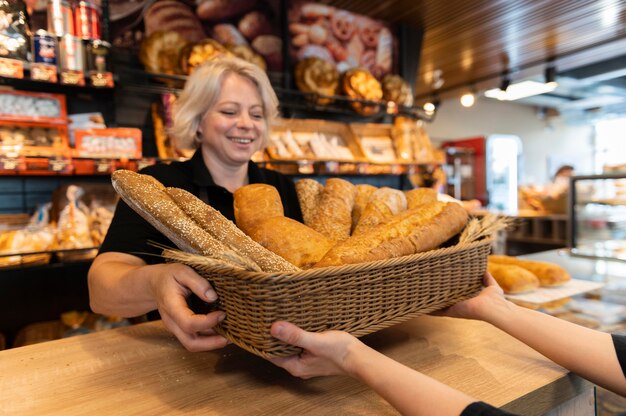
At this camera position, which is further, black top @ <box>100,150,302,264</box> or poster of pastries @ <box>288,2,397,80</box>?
poster of pastries @ <box>288,2,397,80</box>

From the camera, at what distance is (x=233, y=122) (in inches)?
56.1

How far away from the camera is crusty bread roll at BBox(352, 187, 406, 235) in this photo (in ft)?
3.37

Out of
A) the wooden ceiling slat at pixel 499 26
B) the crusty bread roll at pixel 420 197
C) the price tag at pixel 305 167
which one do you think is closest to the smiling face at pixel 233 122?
the crusty bread roll at pixel 420 197

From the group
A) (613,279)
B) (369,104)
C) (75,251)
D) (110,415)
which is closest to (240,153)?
(110,415)

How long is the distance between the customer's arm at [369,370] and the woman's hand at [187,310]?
135 millimetres

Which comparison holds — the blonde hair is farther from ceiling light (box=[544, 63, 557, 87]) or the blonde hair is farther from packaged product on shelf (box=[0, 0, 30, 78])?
ceiling light (box=[544, 63, 557, 87])

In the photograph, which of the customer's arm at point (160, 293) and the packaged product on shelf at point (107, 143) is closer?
the customer's arm at point (160, 293)

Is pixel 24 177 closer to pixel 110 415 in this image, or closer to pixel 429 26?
pixel 110 415

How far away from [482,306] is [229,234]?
60 cm

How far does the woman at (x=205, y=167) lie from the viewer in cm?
106

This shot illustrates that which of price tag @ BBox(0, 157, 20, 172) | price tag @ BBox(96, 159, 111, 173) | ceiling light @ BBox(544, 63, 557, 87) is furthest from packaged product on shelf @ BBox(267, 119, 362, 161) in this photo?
ceiling light @ BBox(544, 63, 557, 87)

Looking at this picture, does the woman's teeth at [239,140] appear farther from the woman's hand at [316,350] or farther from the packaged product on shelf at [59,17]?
the packaged product on shelf at [59,17]

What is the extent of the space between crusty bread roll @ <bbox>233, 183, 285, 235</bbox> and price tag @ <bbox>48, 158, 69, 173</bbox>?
4.78 ft

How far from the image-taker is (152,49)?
2432 millimetres
